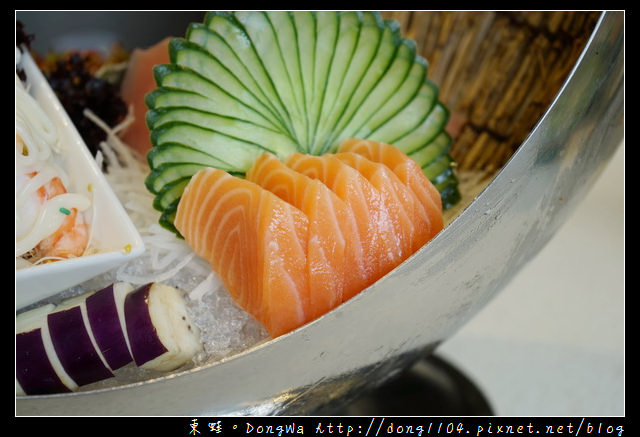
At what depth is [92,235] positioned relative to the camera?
0.79 metres

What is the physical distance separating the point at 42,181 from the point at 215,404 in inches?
15.0

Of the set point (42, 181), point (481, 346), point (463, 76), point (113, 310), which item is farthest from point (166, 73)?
point (481, 346)

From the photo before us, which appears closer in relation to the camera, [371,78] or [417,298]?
[417,298]

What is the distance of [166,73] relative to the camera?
814 millimetres

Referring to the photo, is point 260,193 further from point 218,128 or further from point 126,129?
point 126,129

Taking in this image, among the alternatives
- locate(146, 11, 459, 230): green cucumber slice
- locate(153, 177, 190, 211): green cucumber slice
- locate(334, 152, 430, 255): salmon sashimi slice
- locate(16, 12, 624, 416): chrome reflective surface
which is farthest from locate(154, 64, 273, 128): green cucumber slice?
locate(16, 12, 624, 416): chrome reflective surface

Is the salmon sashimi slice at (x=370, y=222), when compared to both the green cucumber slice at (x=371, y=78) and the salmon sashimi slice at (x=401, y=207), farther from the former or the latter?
the green cucumber slice at (x=371, y=78)

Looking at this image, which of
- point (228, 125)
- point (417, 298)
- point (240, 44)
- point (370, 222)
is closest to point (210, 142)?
point (228, 125)

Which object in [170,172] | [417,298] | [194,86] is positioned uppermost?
[194,86]

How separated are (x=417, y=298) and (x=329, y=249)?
116mm

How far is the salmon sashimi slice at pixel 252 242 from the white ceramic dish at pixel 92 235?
0.25 ft

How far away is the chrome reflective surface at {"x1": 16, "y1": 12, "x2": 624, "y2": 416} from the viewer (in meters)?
0.58

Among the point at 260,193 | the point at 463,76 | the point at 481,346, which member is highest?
the point at 463,76

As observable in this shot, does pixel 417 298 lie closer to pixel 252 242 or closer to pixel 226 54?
pixel 252 242
